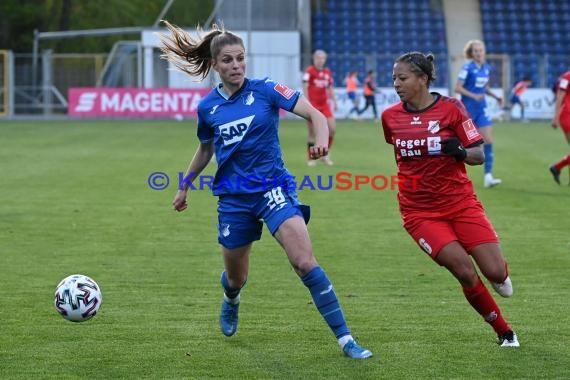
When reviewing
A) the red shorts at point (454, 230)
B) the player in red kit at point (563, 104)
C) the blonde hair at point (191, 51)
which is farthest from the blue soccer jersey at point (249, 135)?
the player in red kit at point (563, 104)

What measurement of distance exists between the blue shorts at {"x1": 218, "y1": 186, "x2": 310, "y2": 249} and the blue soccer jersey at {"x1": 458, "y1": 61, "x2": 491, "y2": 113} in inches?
401

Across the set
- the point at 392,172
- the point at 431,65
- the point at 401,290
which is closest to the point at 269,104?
the point at 431,65

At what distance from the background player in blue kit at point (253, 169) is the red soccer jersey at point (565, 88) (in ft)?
30.6

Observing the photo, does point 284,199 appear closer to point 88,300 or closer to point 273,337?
point 273,337

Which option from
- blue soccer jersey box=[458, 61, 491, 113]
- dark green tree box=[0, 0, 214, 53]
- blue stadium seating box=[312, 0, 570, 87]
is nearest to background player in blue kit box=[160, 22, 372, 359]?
blue soccer jersey box=[458, 61, 491, 113]

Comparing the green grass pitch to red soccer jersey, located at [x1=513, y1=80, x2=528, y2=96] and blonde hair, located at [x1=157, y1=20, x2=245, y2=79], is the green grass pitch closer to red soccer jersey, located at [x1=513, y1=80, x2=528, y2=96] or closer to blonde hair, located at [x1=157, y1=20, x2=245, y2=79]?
blonde hair, located at [x1=157, y1=20, x2=245, y2=79]

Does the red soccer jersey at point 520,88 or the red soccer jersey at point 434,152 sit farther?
the red soccer jersey at point 520,88

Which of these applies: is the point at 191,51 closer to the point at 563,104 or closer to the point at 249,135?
the point at 249,135

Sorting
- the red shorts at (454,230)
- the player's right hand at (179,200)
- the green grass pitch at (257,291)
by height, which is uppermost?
the player's right hand at (179,200)

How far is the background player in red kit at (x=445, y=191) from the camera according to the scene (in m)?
6.83

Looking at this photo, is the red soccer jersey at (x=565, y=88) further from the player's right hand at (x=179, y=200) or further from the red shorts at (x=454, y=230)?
the player's right hand at (x=179, y=200)

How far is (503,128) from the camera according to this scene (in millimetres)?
34562

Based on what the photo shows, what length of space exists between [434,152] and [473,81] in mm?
9995

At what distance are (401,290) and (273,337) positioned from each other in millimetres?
2035
